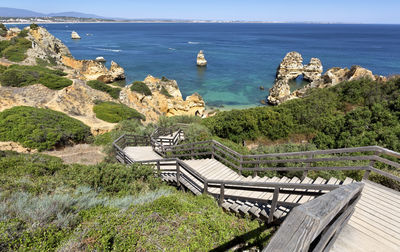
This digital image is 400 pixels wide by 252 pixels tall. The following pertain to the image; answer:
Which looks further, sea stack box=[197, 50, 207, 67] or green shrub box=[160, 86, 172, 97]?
sea stack box=[197, 50, 207, 67]

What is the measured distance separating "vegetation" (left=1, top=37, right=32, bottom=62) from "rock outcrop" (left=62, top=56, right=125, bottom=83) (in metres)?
8.37

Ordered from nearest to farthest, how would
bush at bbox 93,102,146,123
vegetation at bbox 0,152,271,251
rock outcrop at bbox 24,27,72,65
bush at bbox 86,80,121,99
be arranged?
vegetation at bbox 0,152,271,251
bush at bbox 93,102,146,123
bush at bbox 86,80,121,99
rock outcrop at bbox 24,27,72,65

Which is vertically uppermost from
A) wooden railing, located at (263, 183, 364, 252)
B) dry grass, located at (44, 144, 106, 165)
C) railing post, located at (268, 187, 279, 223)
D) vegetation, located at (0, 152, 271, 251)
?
wooden railing, located at (263, 183, 364, 252)

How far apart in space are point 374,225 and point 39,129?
17534mm

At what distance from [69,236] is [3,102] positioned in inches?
788

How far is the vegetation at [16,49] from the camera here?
31.4 m

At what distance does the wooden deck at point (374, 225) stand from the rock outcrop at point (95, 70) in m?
46.1

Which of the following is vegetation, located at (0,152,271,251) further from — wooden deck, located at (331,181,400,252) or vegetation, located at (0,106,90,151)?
vegetation, located at (0,106,90,151)

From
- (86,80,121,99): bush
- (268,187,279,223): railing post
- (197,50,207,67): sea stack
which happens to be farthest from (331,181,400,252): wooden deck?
(197,50,207,67): sea stack

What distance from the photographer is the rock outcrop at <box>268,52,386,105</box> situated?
31727 millimetres

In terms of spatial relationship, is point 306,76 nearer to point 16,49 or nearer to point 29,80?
point 29,80

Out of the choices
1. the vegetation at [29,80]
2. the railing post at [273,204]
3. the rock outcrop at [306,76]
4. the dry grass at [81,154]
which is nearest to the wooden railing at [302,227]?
the railing post at [273,204]

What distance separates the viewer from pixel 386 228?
3.29 metres

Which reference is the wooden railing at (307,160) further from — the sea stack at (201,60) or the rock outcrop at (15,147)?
the sea stack at (201,60)
